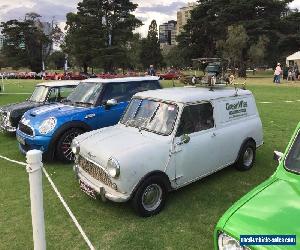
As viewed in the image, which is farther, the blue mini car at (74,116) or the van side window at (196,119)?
the blue mini car at (74,116)

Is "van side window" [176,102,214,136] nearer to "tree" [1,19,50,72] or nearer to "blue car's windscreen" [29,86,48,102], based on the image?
"blue car's windscreen" [29,86,48,102]

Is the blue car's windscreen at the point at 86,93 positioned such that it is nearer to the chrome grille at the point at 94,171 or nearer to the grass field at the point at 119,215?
the grass field at the point at 119,215

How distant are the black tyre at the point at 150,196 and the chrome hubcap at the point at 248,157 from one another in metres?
2.54

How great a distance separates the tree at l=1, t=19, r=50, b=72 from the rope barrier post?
86691 millimetres

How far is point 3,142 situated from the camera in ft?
33.6

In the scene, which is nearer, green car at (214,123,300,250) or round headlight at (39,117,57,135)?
green car at (214,123,300,250)

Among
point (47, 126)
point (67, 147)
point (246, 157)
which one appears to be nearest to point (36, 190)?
point (47, 126)

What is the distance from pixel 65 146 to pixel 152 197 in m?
3.28

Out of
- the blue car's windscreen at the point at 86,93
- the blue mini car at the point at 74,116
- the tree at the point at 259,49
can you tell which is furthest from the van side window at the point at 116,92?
the tree at the point at 259,49

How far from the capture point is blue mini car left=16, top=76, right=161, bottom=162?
7781 millimetres

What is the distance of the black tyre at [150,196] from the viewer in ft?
16.7

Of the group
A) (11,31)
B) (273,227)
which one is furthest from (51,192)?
(11,31)

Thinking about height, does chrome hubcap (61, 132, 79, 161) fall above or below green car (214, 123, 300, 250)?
below

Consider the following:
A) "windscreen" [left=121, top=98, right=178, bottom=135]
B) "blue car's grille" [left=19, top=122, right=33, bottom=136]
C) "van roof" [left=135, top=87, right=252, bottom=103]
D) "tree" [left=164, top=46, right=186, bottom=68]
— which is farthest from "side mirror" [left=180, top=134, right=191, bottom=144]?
"tree" [left=164, top=46, right=186, bottom=68]
